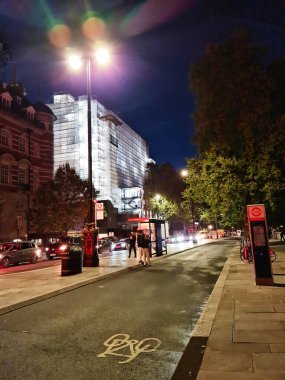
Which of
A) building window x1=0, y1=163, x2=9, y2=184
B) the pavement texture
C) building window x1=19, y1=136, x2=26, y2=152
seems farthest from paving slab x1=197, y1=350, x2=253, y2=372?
building window x1=19, y1=136, x2=26, y2=152

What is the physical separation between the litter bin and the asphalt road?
13.1ft

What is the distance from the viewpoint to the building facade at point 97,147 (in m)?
77.7

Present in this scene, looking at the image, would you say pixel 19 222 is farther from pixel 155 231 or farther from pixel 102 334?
pixel 102 334

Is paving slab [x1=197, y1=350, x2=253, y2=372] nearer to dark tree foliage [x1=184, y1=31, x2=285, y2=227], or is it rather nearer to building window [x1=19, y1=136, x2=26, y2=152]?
dark tree foliage [x1=184, y1=31, x2=285, y2=227]

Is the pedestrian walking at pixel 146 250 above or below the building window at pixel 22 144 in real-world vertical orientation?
below

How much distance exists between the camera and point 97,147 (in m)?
77.8

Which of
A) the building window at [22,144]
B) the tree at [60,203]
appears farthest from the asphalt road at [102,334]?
the building window at [22,144]

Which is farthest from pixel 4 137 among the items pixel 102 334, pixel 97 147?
pixel 102 334

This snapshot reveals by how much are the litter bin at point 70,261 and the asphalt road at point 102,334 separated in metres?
3.99

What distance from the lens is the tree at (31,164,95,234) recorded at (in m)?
42.9

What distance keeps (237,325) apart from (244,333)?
552 millimetres

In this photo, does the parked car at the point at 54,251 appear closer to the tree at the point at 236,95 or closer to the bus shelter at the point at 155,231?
the bus shelter at the point at 155,231

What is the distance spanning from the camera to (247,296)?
9.20 meters

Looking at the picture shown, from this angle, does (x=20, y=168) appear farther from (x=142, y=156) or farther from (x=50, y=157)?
(x=142, y=156)
